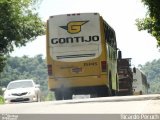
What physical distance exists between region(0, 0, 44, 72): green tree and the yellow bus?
2355 cm

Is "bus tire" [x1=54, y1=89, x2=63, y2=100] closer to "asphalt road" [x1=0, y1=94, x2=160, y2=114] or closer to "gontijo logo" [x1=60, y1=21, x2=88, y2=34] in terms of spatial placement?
"gontijo logo" [x1=60, y1=21, x2=88, y2=34]

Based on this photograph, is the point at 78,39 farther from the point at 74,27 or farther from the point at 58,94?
the point at 58,94

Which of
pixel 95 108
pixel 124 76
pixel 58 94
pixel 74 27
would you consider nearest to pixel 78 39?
pixel 74 27

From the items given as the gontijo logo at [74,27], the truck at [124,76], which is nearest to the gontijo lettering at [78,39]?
the gontijo logo at [74,27]

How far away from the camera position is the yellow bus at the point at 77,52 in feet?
85.7

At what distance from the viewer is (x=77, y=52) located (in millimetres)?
26391

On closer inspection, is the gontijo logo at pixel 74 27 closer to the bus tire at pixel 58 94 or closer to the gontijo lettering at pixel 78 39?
the gontijo lettering at pixel 78 39

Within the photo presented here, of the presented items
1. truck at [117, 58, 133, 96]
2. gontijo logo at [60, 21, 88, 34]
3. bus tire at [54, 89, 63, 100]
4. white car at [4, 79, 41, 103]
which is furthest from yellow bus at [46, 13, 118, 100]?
truck at [117, 58, 133, 96]

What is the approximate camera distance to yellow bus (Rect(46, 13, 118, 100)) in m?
26.1

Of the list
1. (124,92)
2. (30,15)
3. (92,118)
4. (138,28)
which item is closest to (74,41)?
(92,118)

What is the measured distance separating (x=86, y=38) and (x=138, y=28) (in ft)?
78.5

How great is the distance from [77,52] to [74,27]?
1187 millimetres

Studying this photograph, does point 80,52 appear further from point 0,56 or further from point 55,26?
point 0,56

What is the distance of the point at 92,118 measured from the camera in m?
11.4
